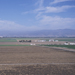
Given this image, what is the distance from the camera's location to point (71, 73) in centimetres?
1199

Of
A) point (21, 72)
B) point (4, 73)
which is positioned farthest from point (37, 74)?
point (4, 73)

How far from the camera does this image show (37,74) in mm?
11609

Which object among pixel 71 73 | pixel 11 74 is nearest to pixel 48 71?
pixel 71 73

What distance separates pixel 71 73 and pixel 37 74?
8.41 ft

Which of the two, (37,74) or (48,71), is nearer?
(37,74)

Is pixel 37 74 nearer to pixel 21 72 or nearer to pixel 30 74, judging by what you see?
pixel 30 74

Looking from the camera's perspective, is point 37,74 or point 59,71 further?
point 59,71

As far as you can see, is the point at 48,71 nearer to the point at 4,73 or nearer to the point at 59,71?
the point at 59,71

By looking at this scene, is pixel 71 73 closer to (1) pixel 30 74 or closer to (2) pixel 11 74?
(1) pixel 30 74

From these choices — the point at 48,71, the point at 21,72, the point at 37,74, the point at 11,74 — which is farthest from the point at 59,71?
the point at 11,74

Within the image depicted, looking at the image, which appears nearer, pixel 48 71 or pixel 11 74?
pixel 11 74

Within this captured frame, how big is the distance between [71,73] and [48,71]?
1.74 meters

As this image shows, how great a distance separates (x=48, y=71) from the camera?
12445 mm

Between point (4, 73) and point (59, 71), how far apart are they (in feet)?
13.7
